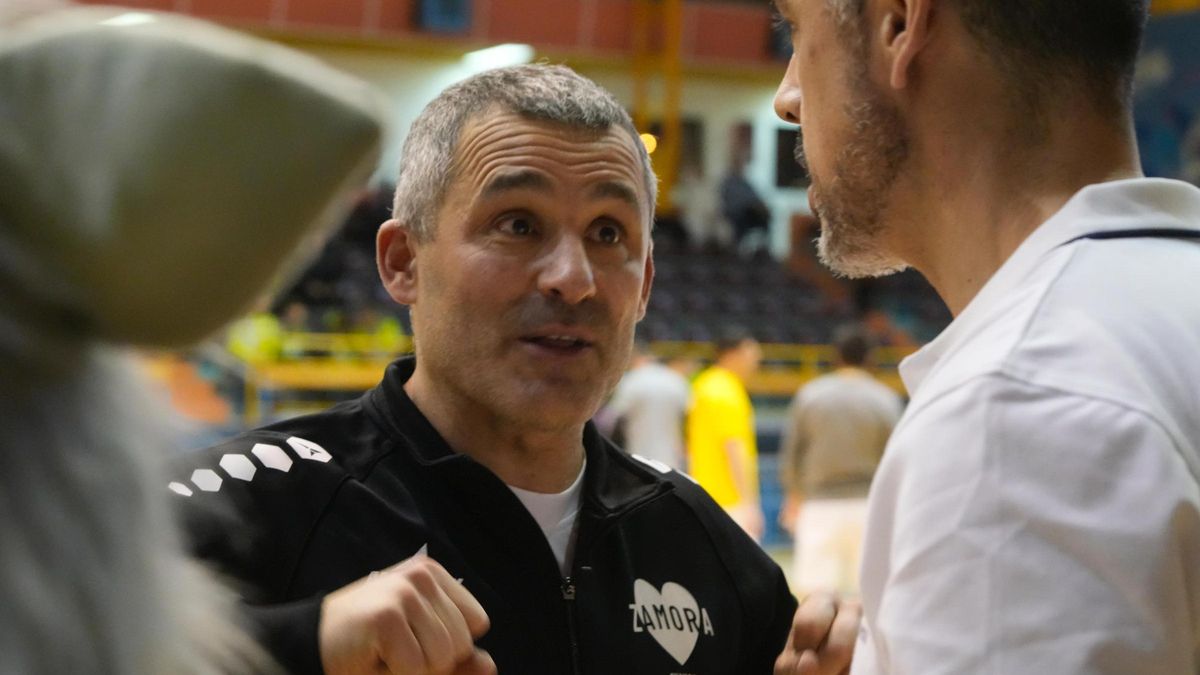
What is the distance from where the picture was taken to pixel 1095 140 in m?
1.34

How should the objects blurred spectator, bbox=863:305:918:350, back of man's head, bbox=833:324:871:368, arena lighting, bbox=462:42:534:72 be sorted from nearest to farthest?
back of man's head, bbox=833:324:871:368, blurred spectator, bbox=863:305:918:350, arena lighting, bbox=462:42:534:72

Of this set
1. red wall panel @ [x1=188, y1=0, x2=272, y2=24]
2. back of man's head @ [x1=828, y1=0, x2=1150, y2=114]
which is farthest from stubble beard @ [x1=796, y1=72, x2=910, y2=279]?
red wall panel @ [x1=188, y1=0, x2=272, y2=24]

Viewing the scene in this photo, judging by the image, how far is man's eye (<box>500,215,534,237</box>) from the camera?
195cm

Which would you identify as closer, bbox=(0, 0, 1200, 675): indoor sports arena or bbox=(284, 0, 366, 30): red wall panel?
bbox=(0, 0, 1200, 675): indoor sports arena

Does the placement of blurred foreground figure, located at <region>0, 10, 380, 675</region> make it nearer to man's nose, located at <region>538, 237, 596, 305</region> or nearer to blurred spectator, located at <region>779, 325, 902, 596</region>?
man's nose, located at <region>538, 237, 596, 305</region>

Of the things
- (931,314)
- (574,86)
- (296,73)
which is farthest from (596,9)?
(296,73)

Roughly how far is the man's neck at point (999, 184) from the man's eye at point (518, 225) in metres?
0.70

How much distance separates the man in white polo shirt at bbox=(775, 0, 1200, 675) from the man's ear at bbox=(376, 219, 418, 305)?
0.77 meters

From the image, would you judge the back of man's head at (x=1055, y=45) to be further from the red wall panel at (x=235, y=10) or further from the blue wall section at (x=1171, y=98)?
the blue wall section at (x=1171, y=98)

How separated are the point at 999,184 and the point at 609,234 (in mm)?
776

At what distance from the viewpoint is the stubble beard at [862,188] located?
56.8 inches

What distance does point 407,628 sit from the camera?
1.18 m

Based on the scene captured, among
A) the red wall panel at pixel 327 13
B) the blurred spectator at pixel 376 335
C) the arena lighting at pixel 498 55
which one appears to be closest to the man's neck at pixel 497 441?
the blurred spectator at pixel 376 335

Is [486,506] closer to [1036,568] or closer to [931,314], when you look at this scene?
[1036,568]
